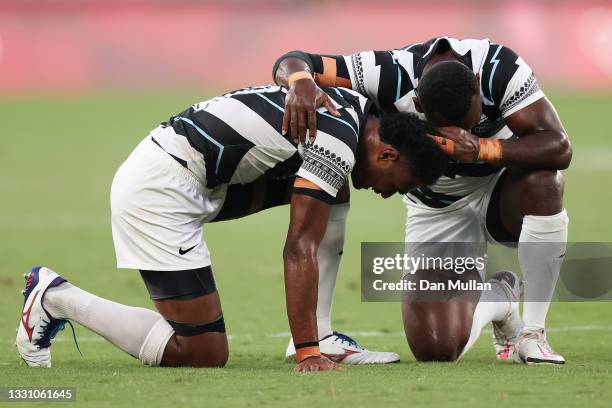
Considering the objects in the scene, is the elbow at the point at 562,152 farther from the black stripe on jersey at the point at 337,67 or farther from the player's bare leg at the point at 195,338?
the player's bare leg at the point at 195,338

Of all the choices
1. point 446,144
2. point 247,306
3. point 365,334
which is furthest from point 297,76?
point 247,306

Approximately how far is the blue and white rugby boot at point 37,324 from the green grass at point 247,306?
0.33 feet

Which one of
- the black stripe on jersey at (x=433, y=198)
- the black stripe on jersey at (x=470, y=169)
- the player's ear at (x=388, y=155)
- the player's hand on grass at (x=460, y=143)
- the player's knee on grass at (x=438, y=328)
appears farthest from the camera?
the black stripe on jersey at (x=433, y=198)

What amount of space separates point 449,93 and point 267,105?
35.1 inches

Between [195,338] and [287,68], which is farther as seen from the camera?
[287,68]

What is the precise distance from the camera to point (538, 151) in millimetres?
6156

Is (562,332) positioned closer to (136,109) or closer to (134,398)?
(134,398)

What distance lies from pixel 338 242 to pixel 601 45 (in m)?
18.1

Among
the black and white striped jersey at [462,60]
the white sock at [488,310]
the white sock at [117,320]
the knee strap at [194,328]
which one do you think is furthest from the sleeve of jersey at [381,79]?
the white sock at [117,320]

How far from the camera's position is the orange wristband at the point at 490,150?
6047mm

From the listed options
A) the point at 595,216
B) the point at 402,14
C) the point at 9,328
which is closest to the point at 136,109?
the point at 402,14

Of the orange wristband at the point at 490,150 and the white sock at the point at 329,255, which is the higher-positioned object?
the orange wristband at the point at 490,150

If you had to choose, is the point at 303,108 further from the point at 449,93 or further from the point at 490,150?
the point at 490,150

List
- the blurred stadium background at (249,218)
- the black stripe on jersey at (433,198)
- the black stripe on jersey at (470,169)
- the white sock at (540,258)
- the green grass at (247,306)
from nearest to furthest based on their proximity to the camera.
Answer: the green grass at (247,306), the blurred stadium background at (249,218), the white sock at (540,258), the black stripe on jersey at (470,169), the black stripe on jersey at (433,198)
